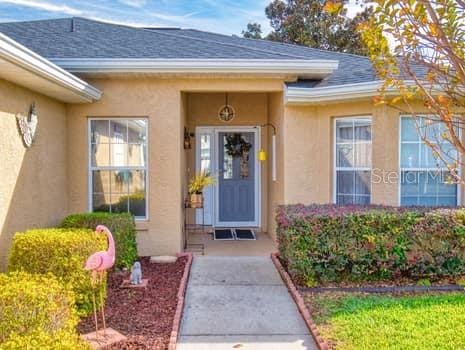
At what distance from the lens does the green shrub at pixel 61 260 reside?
5.32 m

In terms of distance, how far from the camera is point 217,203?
1162 centimetres

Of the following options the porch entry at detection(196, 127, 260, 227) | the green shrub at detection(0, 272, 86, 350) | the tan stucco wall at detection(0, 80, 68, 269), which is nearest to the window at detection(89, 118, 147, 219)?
the tan stucco wall at detection(0, 80, 68, 269)

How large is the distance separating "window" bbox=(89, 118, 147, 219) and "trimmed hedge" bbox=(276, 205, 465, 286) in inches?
134

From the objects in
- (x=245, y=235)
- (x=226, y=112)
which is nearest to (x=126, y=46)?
(x=226, y=112)

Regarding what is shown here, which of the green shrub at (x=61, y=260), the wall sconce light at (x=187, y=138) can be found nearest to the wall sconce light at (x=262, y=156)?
the wall sconce light at (x=187, y=138)

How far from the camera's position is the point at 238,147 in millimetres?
11562

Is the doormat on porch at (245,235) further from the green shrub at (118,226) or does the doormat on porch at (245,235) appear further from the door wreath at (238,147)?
the green shrub at (118,226)

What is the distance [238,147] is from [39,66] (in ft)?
21.3

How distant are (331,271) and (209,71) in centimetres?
407

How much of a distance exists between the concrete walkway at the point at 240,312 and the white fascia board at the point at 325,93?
304 centimetres

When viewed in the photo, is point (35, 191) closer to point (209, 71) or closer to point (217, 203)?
point (209, 71)

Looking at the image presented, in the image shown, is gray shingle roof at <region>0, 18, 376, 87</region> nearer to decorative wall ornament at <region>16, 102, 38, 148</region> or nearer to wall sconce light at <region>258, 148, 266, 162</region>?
decorative wall ornament at <region>16, 102, 38, 148</region>

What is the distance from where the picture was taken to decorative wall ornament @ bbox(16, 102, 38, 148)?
644 centimetres

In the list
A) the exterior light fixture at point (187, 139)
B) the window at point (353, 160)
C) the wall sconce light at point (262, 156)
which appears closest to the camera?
the window at point (353, 160)
